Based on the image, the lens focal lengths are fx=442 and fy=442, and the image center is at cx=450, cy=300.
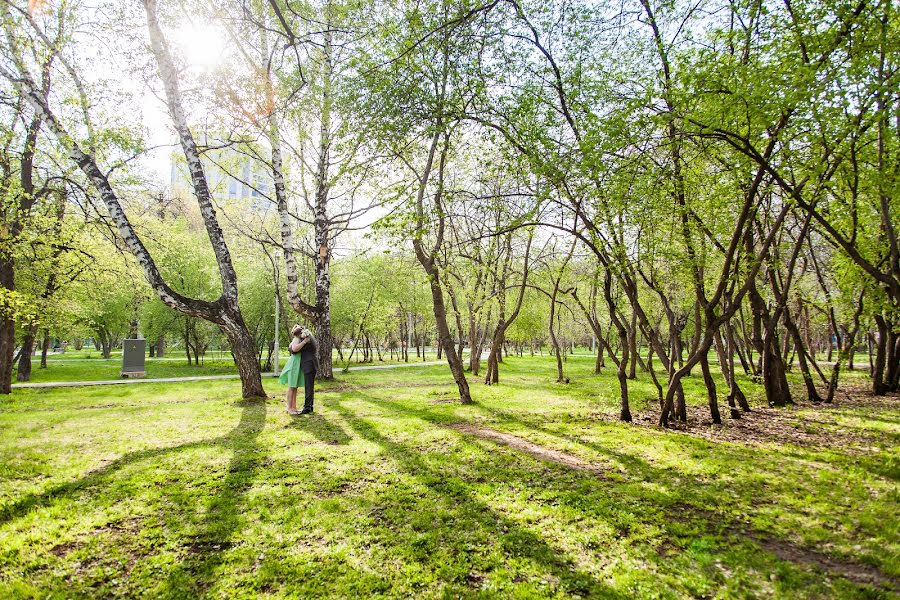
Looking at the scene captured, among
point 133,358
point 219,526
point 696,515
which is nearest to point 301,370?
point 219,526

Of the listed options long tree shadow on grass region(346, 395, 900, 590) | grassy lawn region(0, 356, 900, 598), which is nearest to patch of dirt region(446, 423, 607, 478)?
grassy lawn region(0, 356, 900, 598)

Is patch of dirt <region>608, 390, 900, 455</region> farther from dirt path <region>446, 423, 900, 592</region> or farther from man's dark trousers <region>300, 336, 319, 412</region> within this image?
man's dark trousers <region>300, 336, 319, 412</region>

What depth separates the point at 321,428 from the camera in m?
9.09

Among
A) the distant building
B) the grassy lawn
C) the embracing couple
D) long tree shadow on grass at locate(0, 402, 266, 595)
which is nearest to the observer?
the grassy lawn

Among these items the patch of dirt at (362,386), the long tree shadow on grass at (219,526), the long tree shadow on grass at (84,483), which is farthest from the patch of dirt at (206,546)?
the patch of dirt at (362,386)

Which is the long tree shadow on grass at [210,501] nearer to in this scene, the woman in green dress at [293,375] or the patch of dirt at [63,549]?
the patch of dirt at [63,549]

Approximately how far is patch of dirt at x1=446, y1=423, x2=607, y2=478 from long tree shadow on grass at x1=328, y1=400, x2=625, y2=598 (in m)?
1.81

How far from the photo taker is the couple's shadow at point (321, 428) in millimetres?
8145

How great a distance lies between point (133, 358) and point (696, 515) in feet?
80.5

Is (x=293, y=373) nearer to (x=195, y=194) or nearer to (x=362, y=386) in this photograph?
(x=195, y=194)

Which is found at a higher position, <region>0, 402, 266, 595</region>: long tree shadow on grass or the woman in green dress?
the woman in green dress

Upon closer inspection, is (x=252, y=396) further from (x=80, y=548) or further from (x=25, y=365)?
(x=25, y=365)

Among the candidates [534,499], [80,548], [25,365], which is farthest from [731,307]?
[25,365]

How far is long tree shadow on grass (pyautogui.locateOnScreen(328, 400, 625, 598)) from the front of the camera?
359 cm
